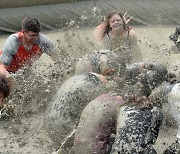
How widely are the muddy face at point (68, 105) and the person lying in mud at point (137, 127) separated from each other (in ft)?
1.50

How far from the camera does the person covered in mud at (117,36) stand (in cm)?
482

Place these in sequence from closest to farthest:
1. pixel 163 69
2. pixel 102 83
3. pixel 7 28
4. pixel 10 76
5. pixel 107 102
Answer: pixel 107 102 < pixel 102 83 < pixel 163 69 < pixel 10 76 < pixel 7 28

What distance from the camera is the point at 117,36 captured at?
488 cm

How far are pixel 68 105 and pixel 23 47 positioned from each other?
1.61 meters

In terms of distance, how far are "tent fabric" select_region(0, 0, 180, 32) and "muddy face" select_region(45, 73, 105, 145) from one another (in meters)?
4.06

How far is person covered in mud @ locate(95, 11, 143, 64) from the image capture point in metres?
4.82

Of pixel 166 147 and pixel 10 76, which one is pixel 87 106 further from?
pixel 10 76

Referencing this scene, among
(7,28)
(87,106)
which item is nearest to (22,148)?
(87,106)

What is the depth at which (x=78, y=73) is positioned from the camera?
3.96 meters

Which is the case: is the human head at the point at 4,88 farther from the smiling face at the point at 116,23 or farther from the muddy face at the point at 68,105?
the smiling face at the point at 116,23

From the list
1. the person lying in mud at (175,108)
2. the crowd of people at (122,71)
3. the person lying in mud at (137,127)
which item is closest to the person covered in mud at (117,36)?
the crowd of people at (122,71)

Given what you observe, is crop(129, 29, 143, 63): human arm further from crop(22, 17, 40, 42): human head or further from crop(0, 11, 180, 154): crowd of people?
crop(22, 17, 40, 42): human head

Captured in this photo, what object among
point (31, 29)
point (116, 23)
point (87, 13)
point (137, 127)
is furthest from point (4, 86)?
point (87, 13)

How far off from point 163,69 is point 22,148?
1309mm
